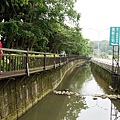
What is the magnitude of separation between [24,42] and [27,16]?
2.85 m

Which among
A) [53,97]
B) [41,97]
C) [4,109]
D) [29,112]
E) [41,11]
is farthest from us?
[41,11]

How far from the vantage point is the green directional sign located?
60.3ft

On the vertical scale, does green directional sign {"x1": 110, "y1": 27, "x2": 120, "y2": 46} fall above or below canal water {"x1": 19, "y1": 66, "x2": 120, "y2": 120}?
above

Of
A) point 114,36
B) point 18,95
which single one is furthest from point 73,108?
point 114,36

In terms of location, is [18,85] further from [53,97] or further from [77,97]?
[77,97]

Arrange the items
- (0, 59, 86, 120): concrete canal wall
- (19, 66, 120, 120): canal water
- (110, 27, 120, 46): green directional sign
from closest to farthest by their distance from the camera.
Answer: (0, 59, 86, 120): concrete canal wall < (19, 66, 120, 120): canal water < (110, 27, 120, 46): green directional sign

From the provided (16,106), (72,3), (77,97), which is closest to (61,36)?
(72,3)

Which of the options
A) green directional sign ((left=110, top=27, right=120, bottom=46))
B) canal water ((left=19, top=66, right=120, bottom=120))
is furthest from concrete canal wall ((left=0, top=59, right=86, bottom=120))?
green directional sign ((left=110, top=27, right=120, bottom=46))

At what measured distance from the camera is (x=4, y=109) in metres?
7.91

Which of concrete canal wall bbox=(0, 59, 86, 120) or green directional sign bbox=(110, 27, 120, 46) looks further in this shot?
green directional sign bbox=(110, 27, 120, 46)

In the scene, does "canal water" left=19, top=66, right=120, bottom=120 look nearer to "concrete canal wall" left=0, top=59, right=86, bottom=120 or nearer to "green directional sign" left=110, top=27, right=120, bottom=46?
"concrete canal wall" left=0, top=59, right=86, bottom=120

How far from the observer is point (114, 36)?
18641 millimetres

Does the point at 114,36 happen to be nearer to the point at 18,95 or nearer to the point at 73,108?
the point at 73,108

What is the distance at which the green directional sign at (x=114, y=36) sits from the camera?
18.4m
